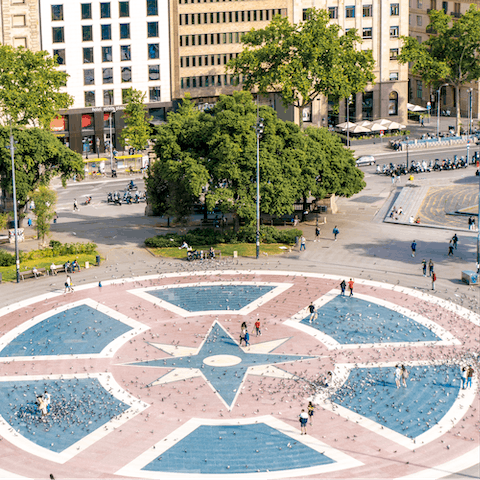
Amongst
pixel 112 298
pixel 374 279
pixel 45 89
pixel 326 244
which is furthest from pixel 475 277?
pixel 45 89

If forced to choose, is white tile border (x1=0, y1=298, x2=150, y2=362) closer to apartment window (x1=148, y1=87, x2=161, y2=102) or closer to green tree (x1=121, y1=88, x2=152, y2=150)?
green tree (x1=121, y1=88, x2=152, y2=150)

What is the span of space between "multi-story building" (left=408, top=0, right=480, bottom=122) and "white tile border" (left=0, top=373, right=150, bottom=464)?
396 ft

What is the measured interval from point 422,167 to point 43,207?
6039 centimetres

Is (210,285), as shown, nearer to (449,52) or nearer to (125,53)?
(125,53)

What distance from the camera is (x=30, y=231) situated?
94.8 metres

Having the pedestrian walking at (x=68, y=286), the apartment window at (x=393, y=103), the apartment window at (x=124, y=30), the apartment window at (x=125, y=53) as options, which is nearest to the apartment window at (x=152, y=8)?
the apartment window at (x=124, y=30)

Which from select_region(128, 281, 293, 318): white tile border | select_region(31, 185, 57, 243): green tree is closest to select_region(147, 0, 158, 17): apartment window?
select_region(31, 185, 57, 243): green tree

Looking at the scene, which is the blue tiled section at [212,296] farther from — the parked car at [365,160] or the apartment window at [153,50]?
the apartment window at [153,50]

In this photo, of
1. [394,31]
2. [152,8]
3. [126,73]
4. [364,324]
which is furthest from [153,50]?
[364,324]

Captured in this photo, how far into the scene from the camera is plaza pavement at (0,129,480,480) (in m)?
44.7

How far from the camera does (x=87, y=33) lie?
436 ft

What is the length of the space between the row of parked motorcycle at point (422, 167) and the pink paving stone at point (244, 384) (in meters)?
51.3

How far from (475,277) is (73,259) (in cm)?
3654

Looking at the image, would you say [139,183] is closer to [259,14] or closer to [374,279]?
[259,14]
